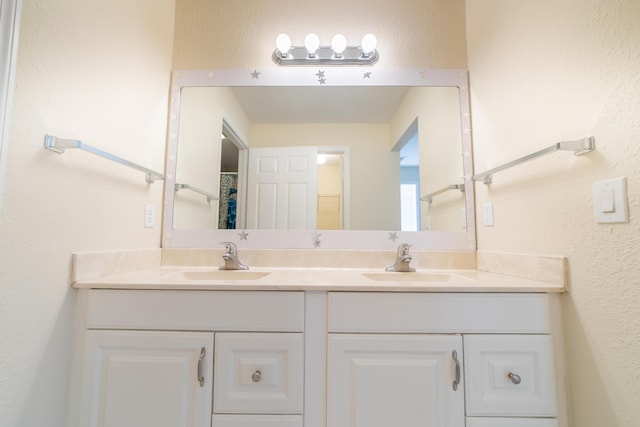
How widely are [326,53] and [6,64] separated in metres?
1.20

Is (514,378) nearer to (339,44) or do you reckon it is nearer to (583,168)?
(583,168)

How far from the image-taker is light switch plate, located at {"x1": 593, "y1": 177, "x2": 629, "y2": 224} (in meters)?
0.67

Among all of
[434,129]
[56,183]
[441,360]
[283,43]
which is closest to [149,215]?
[56,183]

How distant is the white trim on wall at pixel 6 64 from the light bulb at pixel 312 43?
1055 millimetres

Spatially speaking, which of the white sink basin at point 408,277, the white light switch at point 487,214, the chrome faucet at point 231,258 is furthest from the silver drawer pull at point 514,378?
the chrome faucet at point 231,258

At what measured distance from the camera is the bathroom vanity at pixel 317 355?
0.83 meters

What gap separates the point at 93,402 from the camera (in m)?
0.85

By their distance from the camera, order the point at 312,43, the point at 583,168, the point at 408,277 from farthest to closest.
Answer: the point at 312,43
the point at 408,277
the point at 583,168

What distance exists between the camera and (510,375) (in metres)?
0.84

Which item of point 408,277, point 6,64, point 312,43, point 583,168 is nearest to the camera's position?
point 6,64

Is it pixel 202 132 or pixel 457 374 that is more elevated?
pixel 202 132

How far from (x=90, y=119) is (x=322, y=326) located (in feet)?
3.43

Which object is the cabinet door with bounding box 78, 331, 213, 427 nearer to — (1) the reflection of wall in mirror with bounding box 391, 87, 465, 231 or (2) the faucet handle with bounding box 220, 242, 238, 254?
(2) the faucet handle with bounding box 220, 242, 238, 254

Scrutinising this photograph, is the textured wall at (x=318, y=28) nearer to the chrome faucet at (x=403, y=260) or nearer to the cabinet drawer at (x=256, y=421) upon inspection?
the chrome faucet at (x=403, y=260)
